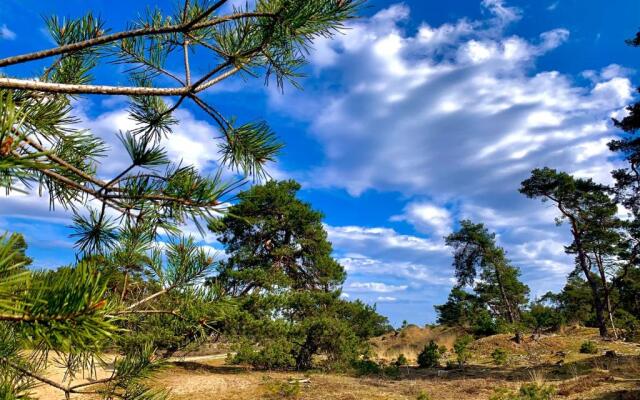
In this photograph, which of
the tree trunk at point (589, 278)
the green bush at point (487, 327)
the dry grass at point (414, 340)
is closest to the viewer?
the tree trunk at point (589, 278)

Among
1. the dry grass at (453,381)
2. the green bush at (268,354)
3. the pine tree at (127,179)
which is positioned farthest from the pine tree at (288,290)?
the pine tree at (127,179)

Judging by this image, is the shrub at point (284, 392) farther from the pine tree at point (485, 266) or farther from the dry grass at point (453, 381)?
the pine tree at point (485, 266)

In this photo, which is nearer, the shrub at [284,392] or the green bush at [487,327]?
the shrub at [284,392]

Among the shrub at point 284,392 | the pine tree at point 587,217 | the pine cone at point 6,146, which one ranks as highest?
the pine tree at point 587,217

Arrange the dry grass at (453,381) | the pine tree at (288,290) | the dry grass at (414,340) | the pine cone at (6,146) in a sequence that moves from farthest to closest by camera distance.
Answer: the dry grass at (414,340), the pine tree at (288,290), the dry grass at (453,381), the pine cone at (6,146)

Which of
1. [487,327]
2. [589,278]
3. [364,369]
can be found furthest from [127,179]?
[487,327]

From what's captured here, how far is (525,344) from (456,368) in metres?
6.09

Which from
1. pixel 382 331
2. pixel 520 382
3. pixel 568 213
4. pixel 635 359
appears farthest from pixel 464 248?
pixel 520 382

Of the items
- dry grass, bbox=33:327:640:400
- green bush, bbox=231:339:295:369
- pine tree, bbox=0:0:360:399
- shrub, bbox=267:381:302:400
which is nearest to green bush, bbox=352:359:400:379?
dry grass, bbox=33:327:640:400

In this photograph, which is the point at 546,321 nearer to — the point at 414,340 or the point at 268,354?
the point at 414,340

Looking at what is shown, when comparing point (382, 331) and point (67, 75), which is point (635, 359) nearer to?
point (67, 75)

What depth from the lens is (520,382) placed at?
10.7m

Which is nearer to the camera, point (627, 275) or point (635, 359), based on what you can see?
point (635, 359)

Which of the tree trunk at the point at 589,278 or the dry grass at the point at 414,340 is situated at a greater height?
the tree trunk at the point at 589,278
